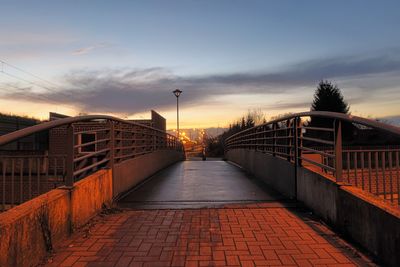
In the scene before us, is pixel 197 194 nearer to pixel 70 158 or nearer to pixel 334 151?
pixel 334 151

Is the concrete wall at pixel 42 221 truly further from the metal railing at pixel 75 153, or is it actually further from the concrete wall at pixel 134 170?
the concrete wall at pixel 134 170

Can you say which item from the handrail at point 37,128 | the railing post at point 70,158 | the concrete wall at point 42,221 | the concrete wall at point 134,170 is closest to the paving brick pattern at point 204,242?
the concrete wall at point 42,221

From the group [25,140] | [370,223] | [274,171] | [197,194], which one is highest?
[25,140]

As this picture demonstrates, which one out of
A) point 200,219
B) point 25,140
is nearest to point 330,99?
point 25,140

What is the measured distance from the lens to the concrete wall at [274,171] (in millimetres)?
8258

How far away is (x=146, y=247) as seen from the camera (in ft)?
16.6

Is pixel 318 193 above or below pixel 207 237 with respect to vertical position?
above

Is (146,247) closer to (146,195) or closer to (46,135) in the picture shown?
(146,195)

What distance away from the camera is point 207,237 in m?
5.44

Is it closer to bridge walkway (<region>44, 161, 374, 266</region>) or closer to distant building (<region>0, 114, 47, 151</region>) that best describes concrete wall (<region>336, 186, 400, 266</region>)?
bridge walkway (<region>44, 161, 374, 266</region>)

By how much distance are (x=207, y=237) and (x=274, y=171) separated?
467 centimetres

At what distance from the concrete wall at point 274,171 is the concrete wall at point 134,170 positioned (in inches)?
127

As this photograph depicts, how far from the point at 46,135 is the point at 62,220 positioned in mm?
36308

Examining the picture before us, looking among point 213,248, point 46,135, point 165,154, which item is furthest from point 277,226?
point 46,135
